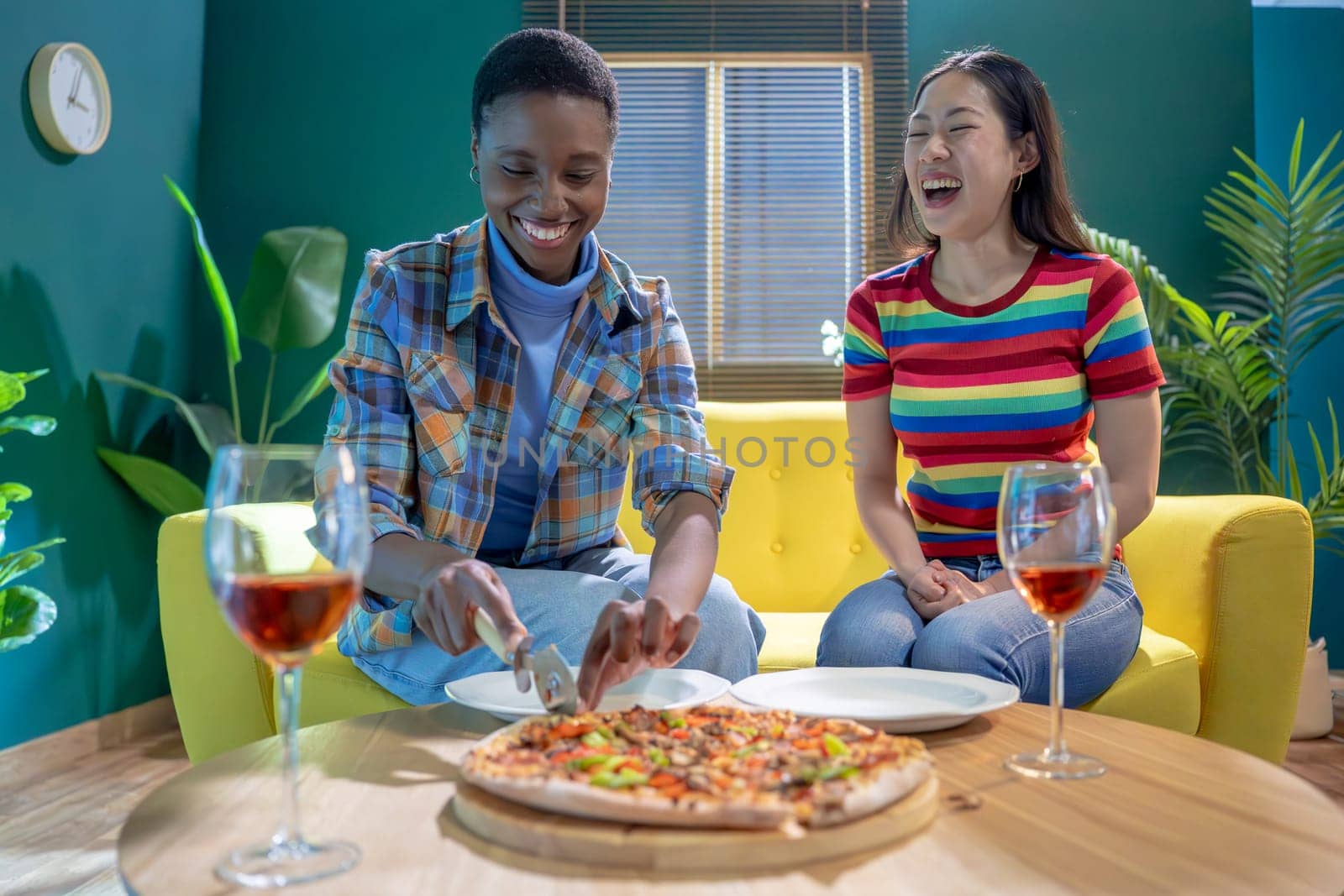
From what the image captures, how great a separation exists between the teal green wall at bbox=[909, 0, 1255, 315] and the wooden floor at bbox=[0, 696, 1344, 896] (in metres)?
1.78

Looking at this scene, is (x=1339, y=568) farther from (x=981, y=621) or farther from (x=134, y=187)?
(x=134, y=187)

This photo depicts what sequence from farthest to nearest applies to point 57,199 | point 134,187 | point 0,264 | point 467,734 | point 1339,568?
point 1339,568
point 134,187
point 57,199
point 0,264
point 467,734

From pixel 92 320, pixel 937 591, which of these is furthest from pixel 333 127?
pixel 937 591

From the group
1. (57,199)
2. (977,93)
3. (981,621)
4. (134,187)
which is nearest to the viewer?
(981,621)

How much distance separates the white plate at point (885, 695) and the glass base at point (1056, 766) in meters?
0.09

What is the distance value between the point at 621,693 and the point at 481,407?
0.68 m

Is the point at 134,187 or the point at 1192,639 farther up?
the point at 134,187

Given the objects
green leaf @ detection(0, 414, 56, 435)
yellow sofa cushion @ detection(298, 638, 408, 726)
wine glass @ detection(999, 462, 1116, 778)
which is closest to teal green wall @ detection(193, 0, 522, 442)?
green leaf @ detection(0, 414, 56, 435)

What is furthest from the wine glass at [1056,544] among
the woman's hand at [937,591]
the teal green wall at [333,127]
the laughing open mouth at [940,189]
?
the teal green wall at [333,127]

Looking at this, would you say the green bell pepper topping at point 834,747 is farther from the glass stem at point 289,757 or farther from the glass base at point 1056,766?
the glass stem at point 289,757

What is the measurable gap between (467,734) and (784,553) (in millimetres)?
1654

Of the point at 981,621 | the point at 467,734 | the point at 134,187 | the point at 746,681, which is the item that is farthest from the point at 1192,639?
the point at 134,187

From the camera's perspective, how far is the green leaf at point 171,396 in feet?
11.1

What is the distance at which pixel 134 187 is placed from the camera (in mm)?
3592
